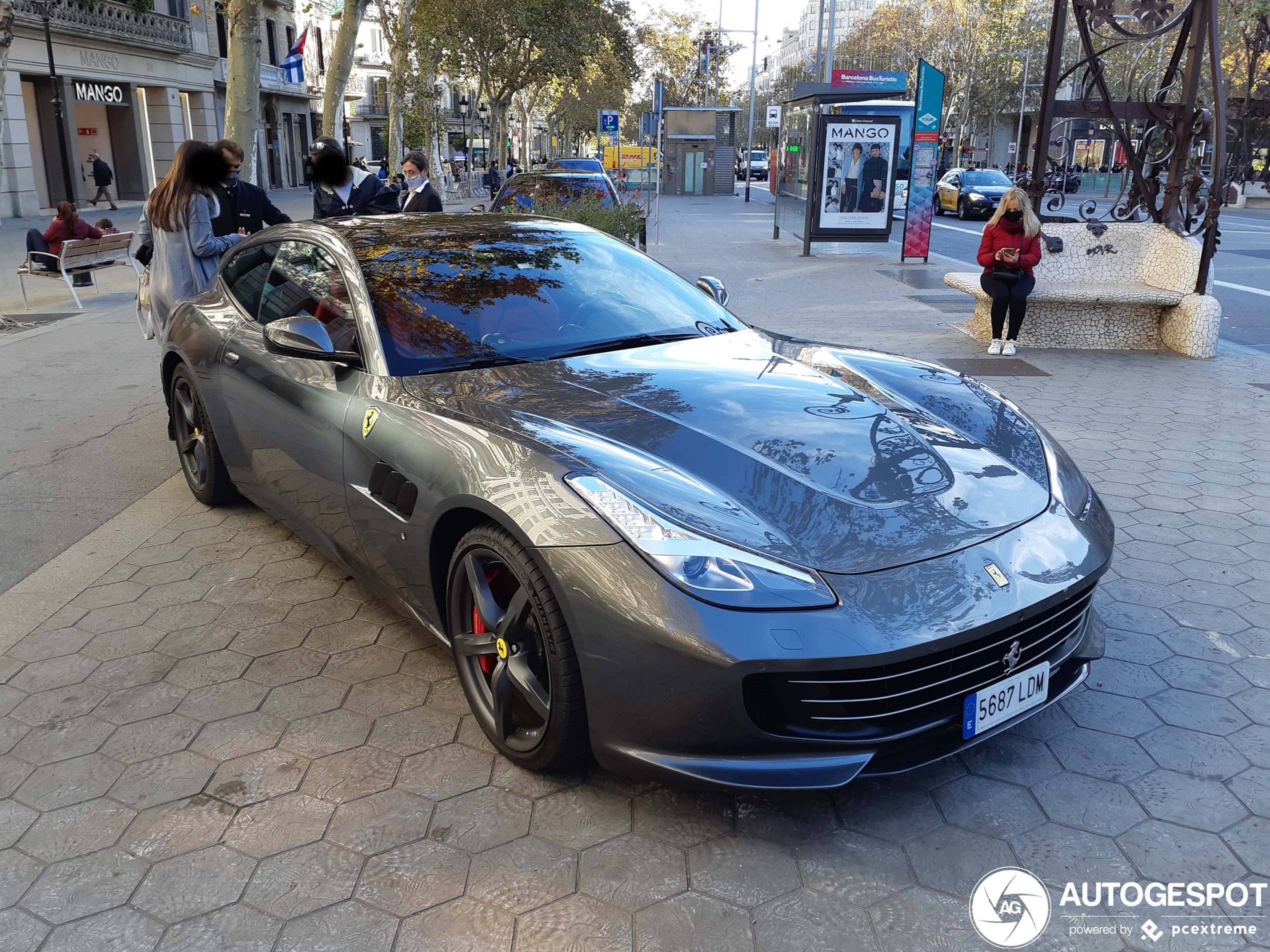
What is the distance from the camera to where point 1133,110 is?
31.7ft

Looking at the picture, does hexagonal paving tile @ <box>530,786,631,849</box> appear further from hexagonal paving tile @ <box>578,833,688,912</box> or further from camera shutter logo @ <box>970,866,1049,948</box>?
camera shutter logo @ <box>970,866,1049,948</box>

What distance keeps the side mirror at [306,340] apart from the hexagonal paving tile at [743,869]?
6.57 ft

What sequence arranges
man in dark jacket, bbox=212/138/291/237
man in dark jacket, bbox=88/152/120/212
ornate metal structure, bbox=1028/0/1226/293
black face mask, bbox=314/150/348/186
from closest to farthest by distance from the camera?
man in dark jacket, bbox=212/138/291/237 < black face mask, bbox=314/150/348/186 < ornate metal structure, bbox=1028/0/1226/293 < man in dark jacket, bbox=88/152/120/212

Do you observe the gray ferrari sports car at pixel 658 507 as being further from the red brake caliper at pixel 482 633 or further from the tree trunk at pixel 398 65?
the tree trunk at pixel 398 65

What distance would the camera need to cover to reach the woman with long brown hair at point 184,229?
20.7 ft

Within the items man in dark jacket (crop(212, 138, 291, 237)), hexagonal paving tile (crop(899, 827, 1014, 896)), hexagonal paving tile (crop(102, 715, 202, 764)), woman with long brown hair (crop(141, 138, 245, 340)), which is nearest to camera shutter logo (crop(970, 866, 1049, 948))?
hexagonal paving tile (crop(899, 827, 1014, 896))

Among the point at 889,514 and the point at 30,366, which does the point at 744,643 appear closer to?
the point at 889,514

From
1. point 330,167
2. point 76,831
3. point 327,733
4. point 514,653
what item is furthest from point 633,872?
point 330,167

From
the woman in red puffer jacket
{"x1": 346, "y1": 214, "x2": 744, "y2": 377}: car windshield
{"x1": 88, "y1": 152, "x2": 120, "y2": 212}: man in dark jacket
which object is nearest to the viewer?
{"x1": 346, "y1": 214, "x2": 744, "y2": 377}: car windshield

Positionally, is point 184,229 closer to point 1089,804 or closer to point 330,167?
point 330,167

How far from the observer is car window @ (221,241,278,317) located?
14.6 feet

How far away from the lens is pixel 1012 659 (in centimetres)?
263

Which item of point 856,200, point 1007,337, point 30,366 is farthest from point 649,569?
point 856,200

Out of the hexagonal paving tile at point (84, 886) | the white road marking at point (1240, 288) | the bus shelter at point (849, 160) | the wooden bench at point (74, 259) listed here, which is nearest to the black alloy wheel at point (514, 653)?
the hexagonal paving tile at point (84, 886)
